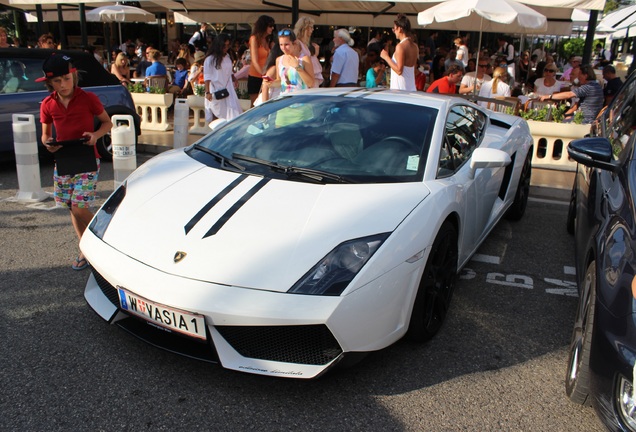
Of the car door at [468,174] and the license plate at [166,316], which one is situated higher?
the car door at [468,174]

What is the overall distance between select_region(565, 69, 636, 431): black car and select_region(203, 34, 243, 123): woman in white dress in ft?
17.8

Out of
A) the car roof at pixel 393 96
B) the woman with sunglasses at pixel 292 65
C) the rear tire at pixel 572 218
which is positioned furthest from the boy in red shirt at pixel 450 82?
the car roof at pixel 393 96

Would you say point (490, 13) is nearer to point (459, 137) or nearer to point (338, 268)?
point (459, 137)

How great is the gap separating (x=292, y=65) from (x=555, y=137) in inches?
156

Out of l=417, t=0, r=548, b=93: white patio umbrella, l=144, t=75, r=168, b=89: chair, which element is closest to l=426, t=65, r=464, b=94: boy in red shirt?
l=417, t=0, r=548, b=93: white patio umbrella

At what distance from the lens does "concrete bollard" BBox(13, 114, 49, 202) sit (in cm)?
569

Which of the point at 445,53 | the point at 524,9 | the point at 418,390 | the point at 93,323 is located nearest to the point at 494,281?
the point at 418,390

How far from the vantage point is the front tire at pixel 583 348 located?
8.00 ft

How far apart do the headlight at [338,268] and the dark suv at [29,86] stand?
5157 millimetres

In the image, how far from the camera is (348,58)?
8.38 metres

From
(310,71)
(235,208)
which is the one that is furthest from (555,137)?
(235,208)

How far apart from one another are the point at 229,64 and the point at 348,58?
1.74 meters

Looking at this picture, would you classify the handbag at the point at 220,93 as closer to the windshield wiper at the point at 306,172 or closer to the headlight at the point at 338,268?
the windshield wiper at the point at 306,172

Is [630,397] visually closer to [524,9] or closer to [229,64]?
[229,64]
